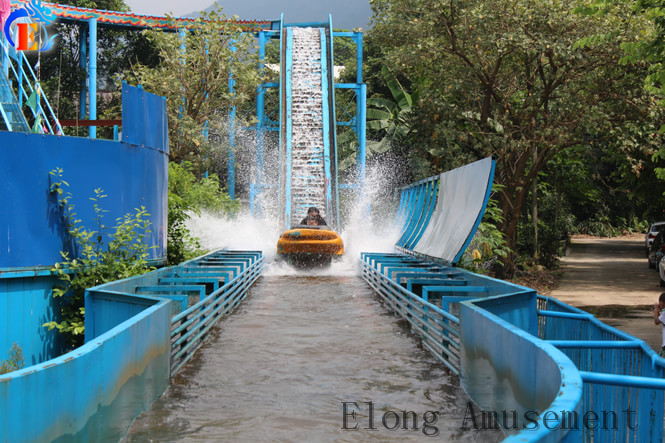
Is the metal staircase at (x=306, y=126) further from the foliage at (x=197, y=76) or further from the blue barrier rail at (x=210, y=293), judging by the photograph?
the blue barrier rail at (x=210, y=293)

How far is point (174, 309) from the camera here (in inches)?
380

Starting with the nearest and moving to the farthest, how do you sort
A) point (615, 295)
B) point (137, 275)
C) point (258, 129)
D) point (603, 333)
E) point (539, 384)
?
point (539, 384)
point (603, 333)
point (137, 275)
point (615, 295)
point (258, 129)

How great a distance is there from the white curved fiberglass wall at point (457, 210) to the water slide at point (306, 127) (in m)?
5.42

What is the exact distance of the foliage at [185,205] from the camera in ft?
54.5

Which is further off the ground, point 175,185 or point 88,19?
point 88,19

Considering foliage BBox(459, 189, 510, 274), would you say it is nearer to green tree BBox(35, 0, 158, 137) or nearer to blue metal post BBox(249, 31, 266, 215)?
blue metal post BBox(249, 31, 266, 215)

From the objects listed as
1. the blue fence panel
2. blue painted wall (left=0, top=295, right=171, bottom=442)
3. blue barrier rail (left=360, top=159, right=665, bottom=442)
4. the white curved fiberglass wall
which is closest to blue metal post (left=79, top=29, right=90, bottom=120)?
the white curved fiberglass wall

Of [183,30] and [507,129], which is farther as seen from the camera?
[183,30]

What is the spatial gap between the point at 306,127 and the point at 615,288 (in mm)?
15962

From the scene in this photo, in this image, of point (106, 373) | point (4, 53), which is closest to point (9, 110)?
point (4, 53)

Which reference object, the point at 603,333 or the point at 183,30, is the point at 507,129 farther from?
the point at 603,333

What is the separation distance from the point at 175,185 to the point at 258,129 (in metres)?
12.2

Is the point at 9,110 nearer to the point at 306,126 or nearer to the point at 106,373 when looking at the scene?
the point at 106,373

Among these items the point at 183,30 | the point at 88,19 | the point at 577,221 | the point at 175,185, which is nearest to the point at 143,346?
the point at 175,185
